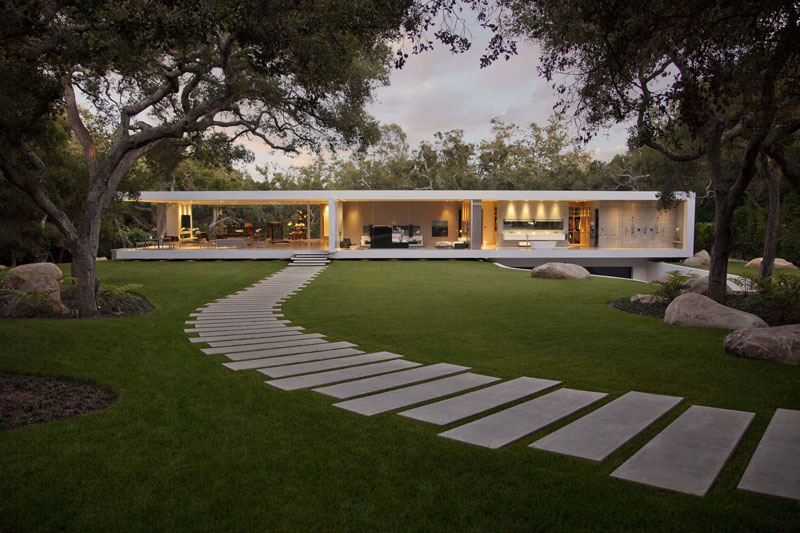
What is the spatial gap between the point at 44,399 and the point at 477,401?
3507mm

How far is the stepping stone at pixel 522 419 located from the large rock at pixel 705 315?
13.9ft

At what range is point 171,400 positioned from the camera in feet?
13.5

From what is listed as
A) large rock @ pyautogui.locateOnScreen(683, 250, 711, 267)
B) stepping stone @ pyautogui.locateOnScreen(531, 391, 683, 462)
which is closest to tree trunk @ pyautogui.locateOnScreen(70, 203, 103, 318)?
stepping stone @ pyautogui.locateOnScreen(531, 391, 683, 462)

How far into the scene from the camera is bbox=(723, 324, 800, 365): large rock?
5316 mm

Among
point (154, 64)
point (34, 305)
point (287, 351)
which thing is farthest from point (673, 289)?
point (34, 305)

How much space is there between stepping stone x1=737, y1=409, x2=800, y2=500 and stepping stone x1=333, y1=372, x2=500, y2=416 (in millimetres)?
2084

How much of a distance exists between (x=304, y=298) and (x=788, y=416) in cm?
891

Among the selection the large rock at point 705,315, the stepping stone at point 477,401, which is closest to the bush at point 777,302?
the large rock at point 705,315

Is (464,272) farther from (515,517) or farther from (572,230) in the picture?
(515,517)

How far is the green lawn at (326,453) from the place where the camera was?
243 cm

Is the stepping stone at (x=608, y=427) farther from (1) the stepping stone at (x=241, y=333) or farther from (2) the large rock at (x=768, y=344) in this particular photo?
(1) the stepping stone at (x=241, y=333)

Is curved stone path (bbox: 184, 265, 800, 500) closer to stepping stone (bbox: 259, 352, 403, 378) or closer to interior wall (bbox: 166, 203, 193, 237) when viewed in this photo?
stepping stone (bbox: 259, 352, 403, 378)

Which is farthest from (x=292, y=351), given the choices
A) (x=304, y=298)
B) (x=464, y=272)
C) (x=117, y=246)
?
(x=117, y=246)

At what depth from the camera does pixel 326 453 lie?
312 centimetres
